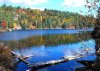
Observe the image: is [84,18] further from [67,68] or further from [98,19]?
[67,68]

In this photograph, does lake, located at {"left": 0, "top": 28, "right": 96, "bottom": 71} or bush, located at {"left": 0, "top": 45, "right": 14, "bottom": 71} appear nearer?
lake, located at {"left": 0, "top": 28, "right": 96, "bottom": 71}

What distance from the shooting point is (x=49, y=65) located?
4250 cm

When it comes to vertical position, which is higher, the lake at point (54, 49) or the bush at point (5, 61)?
the bush at point (5, 61)

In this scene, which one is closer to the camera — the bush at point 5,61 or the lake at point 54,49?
the lake at point 54,49

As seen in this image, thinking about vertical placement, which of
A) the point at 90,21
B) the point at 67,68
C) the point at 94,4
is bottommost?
the point at 67,68

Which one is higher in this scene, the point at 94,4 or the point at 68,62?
the point at 94,4

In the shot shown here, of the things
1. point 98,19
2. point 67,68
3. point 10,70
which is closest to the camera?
point 98,19

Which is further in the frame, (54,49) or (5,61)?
(54,49)

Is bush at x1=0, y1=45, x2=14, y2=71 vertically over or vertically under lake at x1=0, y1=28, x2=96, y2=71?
over

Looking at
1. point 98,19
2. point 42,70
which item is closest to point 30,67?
point 42,70

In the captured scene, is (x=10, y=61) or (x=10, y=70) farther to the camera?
(x=10, y=61)

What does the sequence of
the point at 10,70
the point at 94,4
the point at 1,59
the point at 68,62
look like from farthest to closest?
the point at 68,62 → the point at 1,59 → the point at 10,70 → the point at 94,4

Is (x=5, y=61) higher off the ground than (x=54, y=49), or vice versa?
(x=5, y=61)

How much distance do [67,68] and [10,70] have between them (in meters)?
10.4
